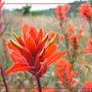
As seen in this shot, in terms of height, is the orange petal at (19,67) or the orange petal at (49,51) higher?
the orange petal at (49,51)

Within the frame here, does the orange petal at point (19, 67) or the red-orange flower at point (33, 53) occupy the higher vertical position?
the red-orange flower at point (33, 53)

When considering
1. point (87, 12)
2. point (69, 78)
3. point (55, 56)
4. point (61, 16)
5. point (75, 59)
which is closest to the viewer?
point (55, 56)

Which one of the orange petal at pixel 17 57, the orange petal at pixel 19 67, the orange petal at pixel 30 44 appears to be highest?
the orange petal at pixel 30 44

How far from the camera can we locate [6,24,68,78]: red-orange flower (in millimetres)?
454

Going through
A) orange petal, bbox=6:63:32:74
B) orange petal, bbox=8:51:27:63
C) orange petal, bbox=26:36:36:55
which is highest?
orange petal, bbox=26:36:36:55

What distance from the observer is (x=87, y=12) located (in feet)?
4.84

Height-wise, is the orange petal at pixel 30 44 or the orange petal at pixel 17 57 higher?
the orange petal at pixel 30 44

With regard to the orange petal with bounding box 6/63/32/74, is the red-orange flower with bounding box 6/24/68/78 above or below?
above

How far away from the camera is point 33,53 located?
482 millimetres

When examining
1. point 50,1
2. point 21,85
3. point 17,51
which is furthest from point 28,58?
point 21,85

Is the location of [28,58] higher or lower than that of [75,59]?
higher

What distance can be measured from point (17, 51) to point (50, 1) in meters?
0.40

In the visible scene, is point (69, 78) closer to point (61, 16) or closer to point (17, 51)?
point (17, 51)

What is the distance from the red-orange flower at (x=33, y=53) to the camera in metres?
0.45
